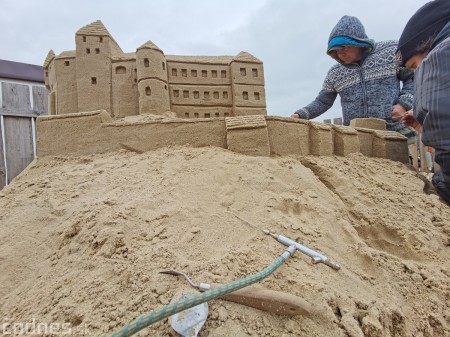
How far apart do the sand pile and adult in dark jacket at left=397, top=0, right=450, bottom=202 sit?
691mm

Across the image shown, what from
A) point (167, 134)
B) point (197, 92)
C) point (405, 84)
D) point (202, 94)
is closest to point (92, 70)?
point (197, 92)

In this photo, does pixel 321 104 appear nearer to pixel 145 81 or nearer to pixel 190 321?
pixel 145 81

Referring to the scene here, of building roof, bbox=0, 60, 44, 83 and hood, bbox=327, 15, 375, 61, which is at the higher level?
building roof, bbox=0, 60, 44, 83

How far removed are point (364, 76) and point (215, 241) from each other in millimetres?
3329

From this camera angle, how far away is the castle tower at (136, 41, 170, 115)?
5617 mm

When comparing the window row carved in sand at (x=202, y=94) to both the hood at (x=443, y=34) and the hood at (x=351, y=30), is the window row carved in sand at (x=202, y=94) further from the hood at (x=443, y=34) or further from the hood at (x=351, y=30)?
the hood at (x=443, y=34)

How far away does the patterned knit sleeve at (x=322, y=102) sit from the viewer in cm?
417

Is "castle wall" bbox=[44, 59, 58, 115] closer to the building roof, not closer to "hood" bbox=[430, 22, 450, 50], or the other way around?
the building roof

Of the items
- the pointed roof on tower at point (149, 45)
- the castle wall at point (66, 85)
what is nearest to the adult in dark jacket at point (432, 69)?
the pointed roof on tower at point (149, 45)

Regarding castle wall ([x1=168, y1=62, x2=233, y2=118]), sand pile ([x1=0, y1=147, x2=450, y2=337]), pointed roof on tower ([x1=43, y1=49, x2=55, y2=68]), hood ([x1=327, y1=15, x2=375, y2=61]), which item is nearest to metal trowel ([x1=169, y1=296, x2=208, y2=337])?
sand pile ([x1=0, y1=147, x2=450, y2=337])

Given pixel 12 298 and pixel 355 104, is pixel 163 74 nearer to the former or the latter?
pixel 355 104

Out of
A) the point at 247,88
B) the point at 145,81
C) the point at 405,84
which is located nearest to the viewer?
the point at 405,84

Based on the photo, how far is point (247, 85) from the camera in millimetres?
6250

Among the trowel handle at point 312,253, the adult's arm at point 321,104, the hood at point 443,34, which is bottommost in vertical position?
the trowel handle at point 312,253
